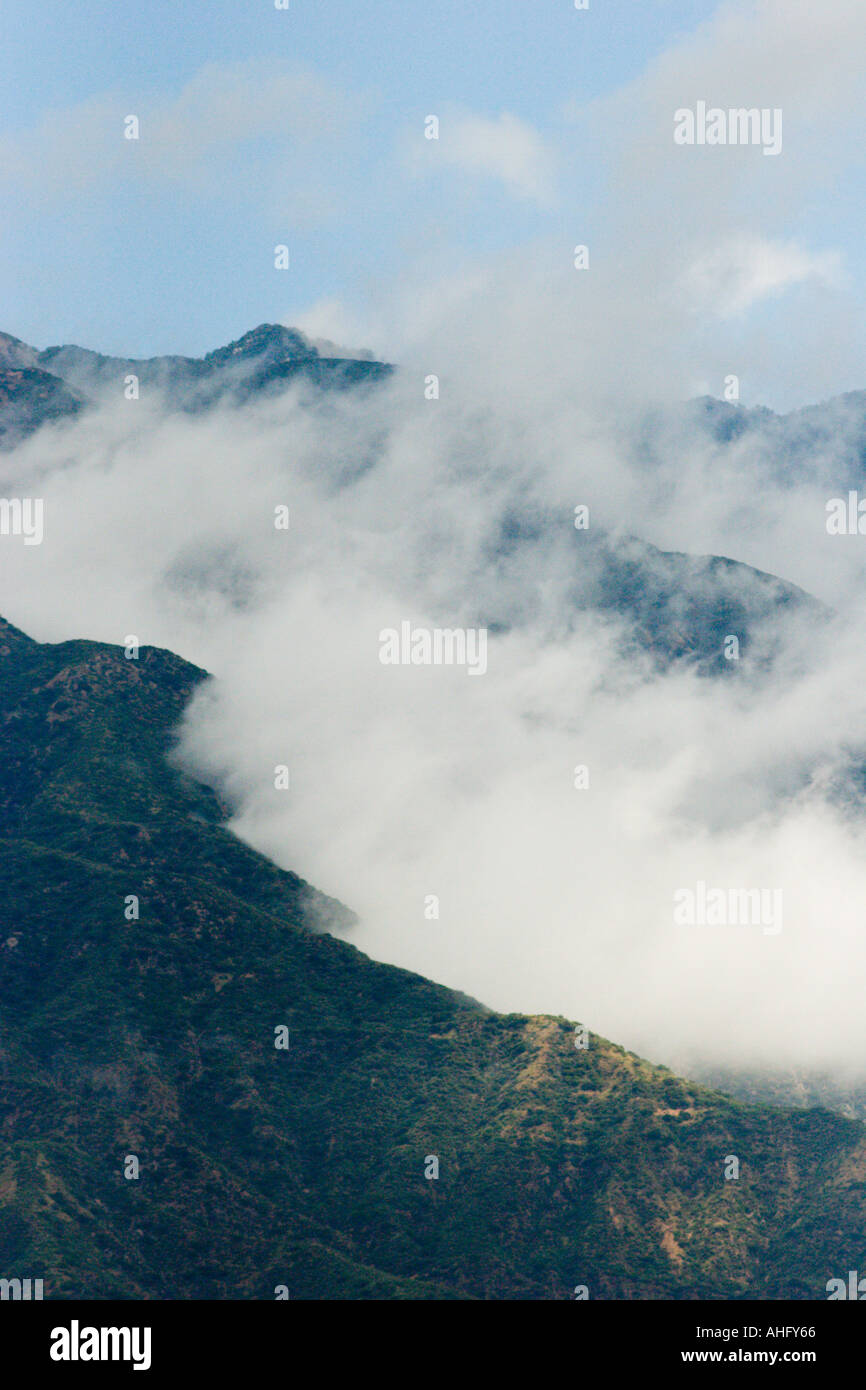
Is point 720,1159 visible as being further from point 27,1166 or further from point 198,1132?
point 27,1166

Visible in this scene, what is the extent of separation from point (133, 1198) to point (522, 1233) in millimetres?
42892

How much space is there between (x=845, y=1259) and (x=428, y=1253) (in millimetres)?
45867

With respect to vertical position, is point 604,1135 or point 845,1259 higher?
point 604,1135

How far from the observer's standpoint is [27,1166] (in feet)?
550

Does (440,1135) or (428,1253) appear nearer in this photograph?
(428,1253)

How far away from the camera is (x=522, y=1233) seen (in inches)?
7244
